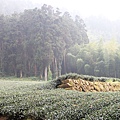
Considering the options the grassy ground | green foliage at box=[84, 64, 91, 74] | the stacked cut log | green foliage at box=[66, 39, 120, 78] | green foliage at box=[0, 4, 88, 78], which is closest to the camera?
the grassy ground

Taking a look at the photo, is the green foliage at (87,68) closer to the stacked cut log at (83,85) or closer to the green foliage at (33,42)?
the green foliage at (33,42)

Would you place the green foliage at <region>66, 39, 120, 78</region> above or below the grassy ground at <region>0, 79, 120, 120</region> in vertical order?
above

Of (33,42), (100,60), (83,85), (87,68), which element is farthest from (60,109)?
(33,42)

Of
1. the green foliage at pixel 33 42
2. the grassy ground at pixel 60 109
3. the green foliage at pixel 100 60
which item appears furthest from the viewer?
the green foliage at pixel 33 42

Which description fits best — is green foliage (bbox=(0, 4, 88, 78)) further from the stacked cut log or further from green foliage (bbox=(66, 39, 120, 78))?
the stacked cut log

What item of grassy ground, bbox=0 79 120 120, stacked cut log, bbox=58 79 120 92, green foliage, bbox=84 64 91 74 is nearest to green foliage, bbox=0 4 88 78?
green foliage, bbox=84 64 91 74

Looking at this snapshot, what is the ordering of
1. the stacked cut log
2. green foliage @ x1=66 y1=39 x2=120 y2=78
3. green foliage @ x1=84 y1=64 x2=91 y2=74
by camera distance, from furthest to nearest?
green foliage @ x1=84 y1=64 x2=91 y2=74 < green foliage @ x1=66 y1=39 x2=120 y2=78 < the stacked cut log

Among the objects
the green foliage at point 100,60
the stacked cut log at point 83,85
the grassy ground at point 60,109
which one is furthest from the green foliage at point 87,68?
the grassy ground at point 60,109

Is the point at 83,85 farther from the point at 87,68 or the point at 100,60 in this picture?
the point at 87,68

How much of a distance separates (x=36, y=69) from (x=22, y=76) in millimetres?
2109

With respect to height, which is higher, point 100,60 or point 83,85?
point 100,60

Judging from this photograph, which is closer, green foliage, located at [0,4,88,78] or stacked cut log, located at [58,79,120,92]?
stacked cut log, located at [58,79,120,92]

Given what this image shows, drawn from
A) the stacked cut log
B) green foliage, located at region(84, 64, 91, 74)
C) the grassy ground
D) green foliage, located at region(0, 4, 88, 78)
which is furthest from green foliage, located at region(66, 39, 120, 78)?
the grassy ground

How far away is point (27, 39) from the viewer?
91.0 ft
